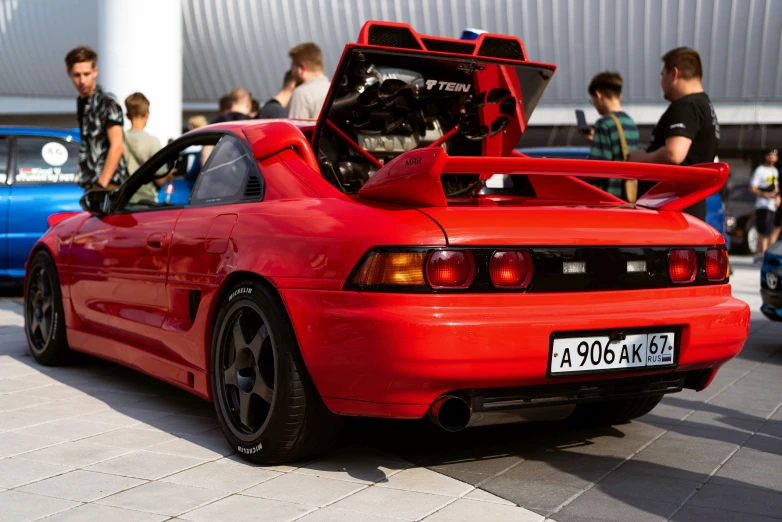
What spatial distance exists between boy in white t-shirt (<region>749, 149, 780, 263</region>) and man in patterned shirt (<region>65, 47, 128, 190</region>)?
12.3 m

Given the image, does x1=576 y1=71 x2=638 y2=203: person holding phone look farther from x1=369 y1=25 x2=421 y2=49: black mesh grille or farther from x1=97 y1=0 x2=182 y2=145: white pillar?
x1=97 y1=0 x2=182 y2=145: white pillar

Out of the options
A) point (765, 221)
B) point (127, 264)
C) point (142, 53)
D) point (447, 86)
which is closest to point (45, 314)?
point (127, 264)

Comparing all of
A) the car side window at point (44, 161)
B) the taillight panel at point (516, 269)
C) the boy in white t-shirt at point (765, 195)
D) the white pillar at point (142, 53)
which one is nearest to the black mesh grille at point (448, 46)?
the taillight panel at point (516, 269)

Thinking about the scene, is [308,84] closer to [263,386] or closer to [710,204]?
[263,386]

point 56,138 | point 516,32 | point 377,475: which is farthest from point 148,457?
point 516,32

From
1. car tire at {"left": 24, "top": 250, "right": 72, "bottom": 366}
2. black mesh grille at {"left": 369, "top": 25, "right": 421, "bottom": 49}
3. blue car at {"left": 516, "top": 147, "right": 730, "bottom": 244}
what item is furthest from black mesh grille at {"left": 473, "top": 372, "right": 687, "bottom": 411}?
blue car at {"left": 516, "top": 147, "right": 730, "bottom": 244}

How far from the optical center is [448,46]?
4.60 meters

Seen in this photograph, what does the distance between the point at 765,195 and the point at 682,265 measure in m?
13.9

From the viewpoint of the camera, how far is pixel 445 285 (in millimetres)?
3447

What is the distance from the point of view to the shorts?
17.1 m

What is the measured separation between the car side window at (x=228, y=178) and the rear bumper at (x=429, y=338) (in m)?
0.70

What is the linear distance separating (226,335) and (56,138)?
20.1 ft

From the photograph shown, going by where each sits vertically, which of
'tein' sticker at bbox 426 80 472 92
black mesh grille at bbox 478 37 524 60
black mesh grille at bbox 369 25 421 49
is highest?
black mesh grille at bbox 369 25 421 49

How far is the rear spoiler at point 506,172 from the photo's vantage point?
3.51 meters
